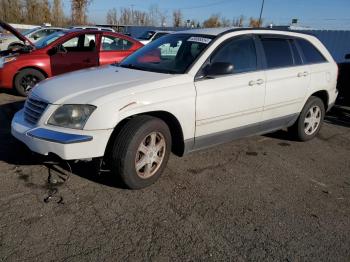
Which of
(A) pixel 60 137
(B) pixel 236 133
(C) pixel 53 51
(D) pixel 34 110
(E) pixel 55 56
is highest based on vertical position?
(C) pixel 53 51

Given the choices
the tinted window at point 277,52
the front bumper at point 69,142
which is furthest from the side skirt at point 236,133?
the front bumper at point 69,142

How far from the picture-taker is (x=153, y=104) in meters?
3.54

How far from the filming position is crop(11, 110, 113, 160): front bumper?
3232 mm

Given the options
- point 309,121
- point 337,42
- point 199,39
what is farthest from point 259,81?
point 337,42

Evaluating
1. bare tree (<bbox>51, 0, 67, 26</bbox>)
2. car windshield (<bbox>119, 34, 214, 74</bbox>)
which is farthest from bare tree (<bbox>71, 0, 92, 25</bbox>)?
car windshield (<bbox>119, 34, 214, 74</bbox>)

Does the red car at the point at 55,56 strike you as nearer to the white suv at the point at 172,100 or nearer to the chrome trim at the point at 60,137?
the white suv at the point at 172,100

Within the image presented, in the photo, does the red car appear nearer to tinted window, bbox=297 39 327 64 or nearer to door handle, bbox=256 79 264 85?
tinted window, bbox=297 39 327 64

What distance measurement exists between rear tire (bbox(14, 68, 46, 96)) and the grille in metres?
4.32

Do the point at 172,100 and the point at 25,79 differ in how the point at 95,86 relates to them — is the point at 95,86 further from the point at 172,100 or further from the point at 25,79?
the point at 25,79

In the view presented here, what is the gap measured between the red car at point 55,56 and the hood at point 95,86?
4.01 m

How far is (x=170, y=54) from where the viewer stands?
14.6ft

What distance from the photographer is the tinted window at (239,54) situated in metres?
4.21

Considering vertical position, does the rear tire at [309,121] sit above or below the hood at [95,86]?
below

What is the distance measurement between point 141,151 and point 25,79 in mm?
5298
